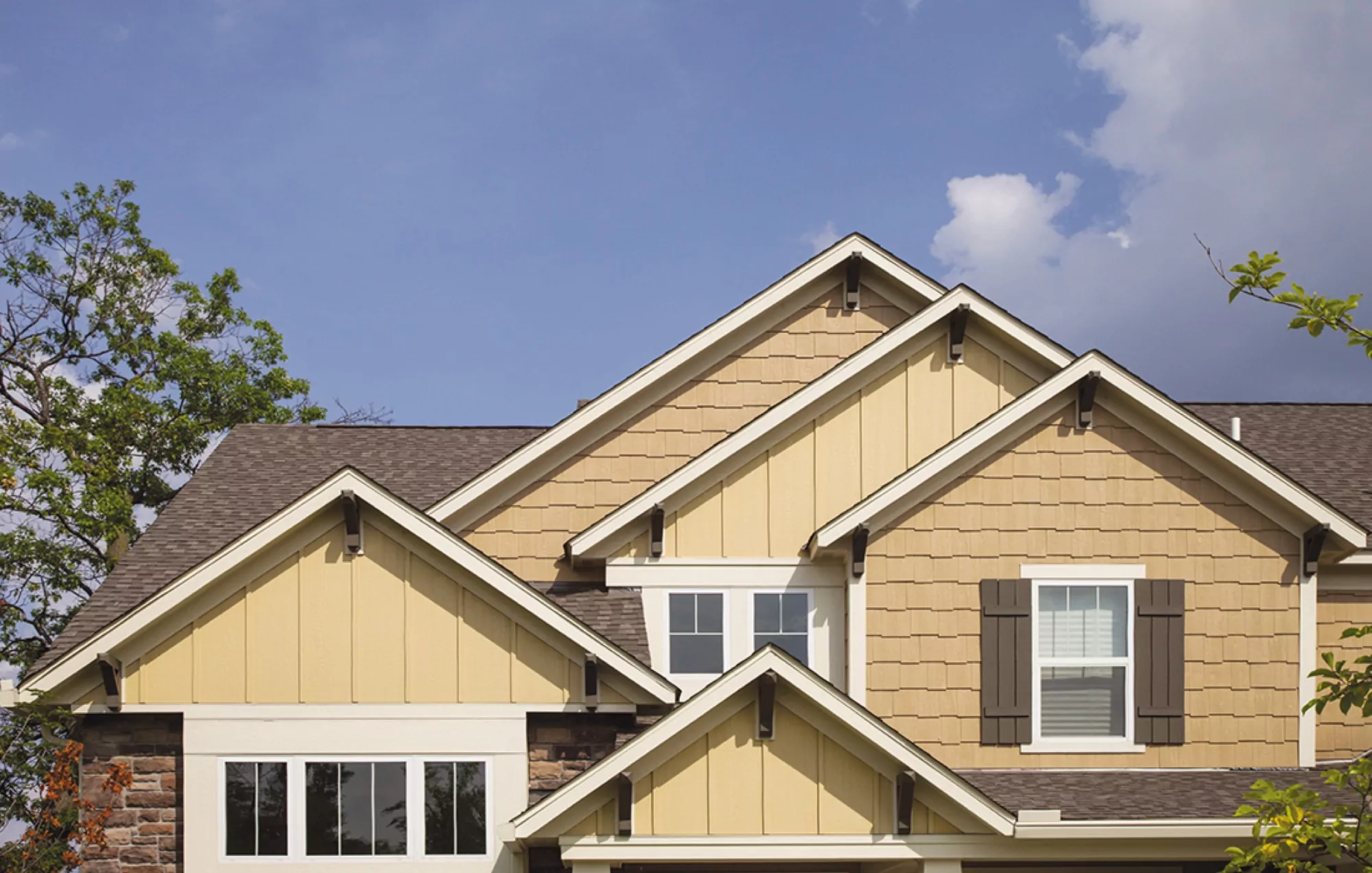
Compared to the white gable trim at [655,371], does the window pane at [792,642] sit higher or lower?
lower

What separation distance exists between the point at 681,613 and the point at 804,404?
2511 mm

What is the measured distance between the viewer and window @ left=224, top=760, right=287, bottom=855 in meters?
10.6

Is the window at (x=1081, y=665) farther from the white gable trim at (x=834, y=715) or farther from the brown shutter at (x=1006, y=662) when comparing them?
the white gable trim at (x=834, y=715)

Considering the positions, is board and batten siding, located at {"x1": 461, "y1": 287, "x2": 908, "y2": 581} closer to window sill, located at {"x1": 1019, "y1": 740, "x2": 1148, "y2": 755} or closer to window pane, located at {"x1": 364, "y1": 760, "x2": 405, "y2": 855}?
window pane, located at {"x1": 364, "y1": 760, "x2": 405, "y2": 855}

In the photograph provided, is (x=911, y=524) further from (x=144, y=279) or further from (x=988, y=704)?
(x=144, y=279)

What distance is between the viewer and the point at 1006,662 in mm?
11656

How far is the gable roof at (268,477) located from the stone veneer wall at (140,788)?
115 centimetres

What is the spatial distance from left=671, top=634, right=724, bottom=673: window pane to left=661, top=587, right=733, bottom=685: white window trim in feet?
0.07

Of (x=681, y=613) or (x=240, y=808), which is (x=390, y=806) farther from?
(x=681, y=613)

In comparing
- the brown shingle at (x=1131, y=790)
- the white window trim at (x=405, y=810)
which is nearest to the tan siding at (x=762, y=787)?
the brown shingle at (x=1131, y=790)

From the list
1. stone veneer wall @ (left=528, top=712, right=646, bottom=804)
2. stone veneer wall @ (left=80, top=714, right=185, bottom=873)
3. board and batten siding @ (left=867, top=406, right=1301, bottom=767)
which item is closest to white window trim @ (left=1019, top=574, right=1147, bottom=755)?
board and batten siding @ (left=867, top=406, right=1301, bottom=767)

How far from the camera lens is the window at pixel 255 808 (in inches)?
416

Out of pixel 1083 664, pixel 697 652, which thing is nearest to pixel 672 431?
pixel 697 652

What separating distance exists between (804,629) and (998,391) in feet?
11.3
